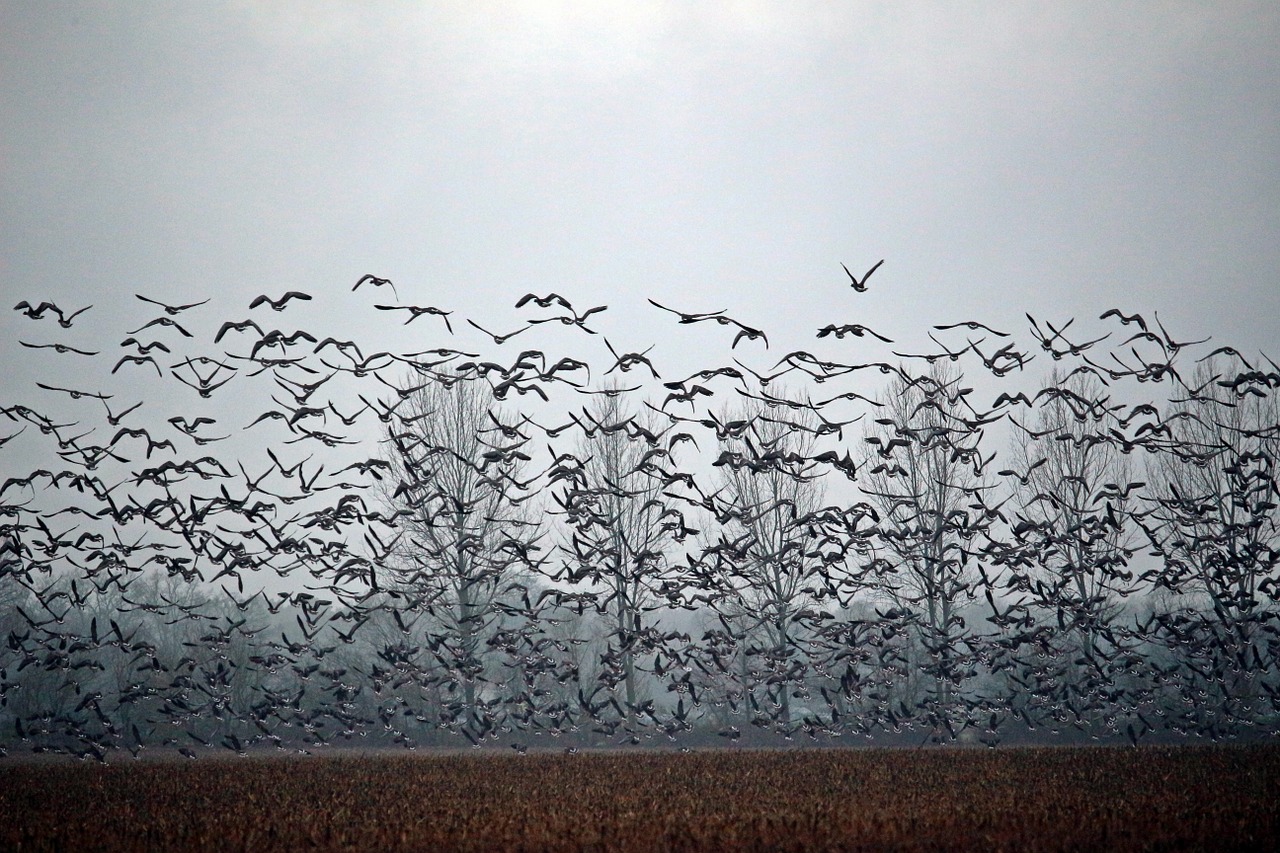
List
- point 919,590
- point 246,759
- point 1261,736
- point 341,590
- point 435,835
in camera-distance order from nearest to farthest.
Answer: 1. point 435,835
2. point 341,590
3. point 246,759
4. point 1261,736
5. point 919,590

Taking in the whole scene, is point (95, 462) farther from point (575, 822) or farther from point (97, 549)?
point (575, 822)

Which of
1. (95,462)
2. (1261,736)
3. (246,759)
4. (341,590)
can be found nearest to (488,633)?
(246,759)

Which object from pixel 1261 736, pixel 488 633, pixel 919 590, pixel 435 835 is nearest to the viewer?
pixel 435 835

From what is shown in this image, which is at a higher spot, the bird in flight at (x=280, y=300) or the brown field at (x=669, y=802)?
the bird in flight at (x=280, y=300)

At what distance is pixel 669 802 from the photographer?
16.8m

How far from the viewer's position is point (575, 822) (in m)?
14.4

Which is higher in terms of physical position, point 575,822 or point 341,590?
point 341,590

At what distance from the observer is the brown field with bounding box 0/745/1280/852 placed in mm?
13109

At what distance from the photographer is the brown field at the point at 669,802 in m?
13.1

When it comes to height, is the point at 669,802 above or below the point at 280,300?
below

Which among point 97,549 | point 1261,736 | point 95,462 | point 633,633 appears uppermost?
point 95,462

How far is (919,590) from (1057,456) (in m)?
8.54

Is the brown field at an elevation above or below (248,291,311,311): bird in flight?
below

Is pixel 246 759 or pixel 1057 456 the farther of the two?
pixel 1057 456
